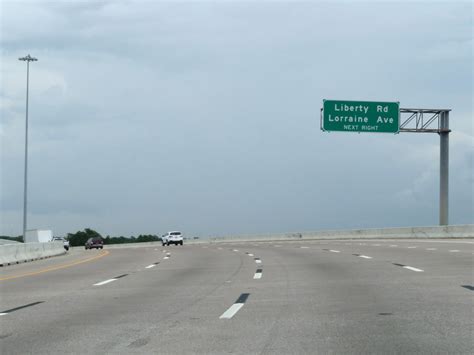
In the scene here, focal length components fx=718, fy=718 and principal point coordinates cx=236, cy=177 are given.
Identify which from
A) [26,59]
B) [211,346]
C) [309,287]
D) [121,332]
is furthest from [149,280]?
[26,59]

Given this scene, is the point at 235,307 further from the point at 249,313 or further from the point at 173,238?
the point at 173,238

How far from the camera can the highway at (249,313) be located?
8992 mm

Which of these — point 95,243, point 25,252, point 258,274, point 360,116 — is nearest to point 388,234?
point 360,116

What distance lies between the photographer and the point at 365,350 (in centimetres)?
846

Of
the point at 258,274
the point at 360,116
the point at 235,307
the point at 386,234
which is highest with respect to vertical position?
the point at 360,116

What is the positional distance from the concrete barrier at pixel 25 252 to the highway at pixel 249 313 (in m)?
10.8

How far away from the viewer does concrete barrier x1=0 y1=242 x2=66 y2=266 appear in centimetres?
3094

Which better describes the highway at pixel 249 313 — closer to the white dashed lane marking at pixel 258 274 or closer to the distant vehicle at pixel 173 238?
the white dashed lane marking at pixel 258 274

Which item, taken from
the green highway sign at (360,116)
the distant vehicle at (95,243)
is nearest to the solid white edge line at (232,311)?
the green highway sign at (360,116)

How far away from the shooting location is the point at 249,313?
38.9 ft

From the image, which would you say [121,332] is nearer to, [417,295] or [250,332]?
[250,332]

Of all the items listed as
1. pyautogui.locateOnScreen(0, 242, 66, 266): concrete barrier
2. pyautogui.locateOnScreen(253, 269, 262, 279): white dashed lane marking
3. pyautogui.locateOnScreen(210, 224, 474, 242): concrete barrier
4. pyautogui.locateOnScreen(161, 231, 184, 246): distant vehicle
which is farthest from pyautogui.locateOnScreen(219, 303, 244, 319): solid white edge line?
pyautogui.locateOnScreen(161, 231, 184, 246): distant vehicle

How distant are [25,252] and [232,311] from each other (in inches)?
968

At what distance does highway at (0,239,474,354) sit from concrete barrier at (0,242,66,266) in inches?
425
